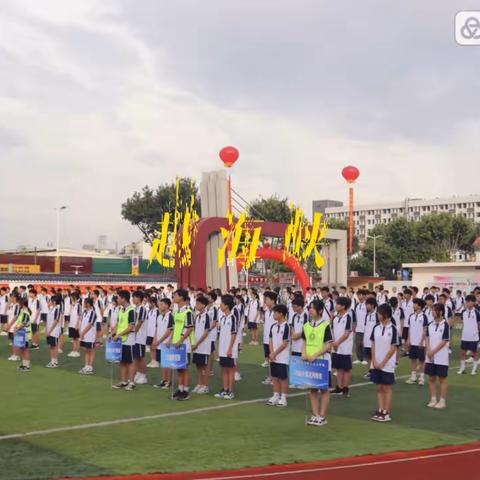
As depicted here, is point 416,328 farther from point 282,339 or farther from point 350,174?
point 350,174

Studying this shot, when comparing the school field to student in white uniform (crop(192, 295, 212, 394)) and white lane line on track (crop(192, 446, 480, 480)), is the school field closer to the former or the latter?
white lane line on track (crop(192, 446, 480, 480))

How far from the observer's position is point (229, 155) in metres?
31.9

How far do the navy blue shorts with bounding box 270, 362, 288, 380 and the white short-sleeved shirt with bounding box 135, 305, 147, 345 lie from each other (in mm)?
2840

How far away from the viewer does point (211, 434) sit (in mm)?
9117

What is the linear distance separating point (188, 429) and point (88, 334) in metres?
6.49

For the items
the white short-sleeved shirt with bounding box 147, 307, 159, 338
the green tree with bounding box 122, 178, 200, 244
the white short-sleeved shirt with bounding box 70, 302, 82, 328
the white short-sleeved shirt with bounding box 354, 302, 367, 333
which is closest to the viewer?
the white short-sleeved shirt with bounding box 147, 307, 159, 338

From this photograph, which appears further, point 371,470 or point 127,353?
point 127,353

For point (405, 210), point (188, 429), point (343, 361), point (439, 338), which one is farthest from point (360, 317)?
point (405, 210)

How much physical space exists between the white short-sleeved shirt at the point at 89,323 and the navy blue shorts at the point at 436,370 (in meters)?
7.40

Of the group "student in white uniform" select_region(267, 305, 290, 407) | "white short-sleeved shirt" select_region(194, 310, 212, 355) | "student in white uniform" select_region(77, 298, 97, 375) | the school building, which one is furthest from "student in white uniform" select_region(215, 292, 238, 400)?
the school building

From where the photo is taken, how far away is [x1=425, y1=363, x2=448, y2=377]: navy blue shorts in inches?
436

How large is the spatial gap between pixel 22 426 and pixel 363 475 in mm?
4778

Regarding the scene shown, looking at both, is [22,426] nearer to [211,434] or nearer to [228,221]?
[211,434]

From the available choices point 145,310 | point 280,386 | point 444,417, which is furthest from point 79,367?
point 444,417
